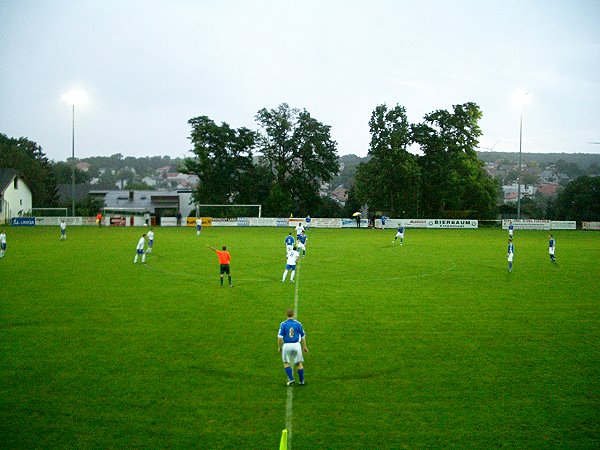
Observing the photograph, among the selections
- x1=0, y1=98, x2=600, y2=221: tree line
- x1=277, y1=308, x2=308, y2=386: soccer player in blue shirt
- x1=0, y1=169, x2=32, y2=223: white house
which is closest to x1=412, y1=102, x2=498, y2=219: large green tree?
Answer: x1=0, y1=98, x2=600, y2=221: tree line

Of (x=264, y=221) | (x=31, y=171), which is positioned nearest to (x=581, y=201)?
(x=264, y=221)

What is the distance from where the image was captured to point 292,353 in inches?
448

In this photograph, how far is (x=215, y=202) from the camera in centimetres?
7912

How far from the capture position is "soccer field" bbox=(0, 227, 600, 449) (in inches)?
371

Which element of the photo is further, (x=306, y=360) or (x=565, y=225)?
(x=565, y=225)

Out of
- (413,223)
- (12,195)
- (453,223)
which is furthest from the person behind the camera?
(12,195)

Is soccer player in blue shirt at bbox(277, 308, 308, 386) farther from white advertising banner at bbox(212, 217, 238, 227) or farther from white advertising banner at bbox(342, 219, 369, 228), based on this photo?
white advertising banner at bbox(212, 217, 238, 227)

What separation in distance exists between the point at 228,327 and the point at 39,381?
5.85m

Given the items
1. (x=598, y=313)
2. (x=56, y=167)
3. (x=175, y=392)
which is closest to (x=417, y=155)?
(x=598, y=313)

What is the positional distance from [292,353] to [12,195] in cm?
7517

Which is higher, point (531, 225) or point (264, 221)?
point (264, 221)

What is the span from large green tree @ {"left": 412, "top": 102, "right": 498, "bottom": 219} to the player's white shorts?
6288 cm

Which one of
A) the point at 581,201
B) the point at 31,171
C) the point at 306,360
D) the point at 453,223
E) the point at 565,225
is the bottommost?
the point at 306,360

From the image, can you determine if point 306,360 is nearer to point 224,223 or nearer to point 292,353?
point 292,353
